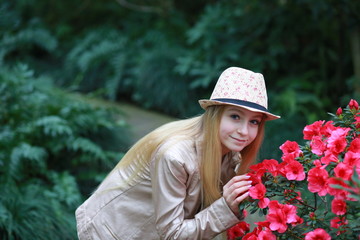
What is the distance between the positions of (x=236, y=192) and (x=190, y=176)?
30 centimetres

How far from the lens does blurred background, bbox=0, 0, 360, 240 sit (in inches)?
161

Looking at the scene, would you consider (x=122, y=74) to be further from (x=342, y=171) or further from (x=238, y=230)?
(x=342, y=171)

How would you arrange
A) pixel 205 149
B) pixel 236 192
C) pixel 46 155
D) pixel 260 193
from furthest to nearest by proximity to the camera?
pixel 46 155 → pixel 205 149 → pixel 236 192 → pixel 260 193

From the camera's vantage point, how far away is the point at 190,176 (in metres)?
2.38

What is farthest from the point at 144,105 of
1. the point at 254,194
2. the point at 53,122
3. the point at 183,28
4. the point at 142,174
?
the point at 254,194

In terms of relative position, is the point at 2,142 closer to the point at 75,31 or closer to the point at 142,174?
the point at 142,174

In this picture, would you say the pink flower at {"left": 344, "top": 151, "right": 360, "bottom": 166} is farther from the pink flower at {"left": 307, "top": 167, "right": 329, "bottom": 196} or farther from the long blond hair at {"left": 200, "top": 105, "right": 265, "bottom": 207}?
the long blond hair at {"left": 200, "top": 105, "right": 265, "bottom": 207}

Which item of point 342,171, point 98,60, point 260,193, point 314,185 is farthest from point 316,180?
point 98,60

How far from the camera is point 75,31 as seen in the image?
855 cm

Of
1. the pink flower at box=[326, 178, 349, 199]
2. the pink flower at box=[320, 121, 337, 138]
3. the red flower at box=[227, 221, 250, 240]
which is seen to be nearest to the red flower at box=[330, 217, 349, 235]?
the pink flower at box=[326, 178, 349, 199]

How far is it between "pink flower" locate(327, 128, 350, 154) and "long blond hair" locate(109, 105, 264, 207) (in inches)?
20.9

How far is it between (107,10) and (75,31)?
75 centimetres

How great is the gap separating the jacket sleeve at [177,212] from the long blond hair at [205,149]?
0.13 meters

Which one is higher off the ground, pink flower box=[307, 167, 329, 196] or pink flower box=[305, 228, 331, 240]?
pink flower box=[307, 167, 329, 196]
